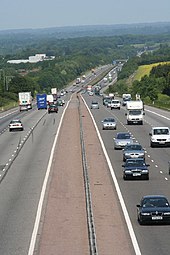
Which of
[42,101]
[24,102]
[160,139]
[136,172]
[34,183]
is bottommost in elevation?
[24,102]

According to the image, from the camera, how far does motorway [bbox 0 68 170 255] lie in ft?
109

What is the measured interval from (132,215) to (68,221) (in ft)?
10.7

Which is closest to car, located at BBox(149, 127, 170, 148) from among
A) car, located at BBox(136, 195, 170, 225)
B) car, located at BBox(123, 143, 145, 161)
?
car, located at BBox(123, 143, 145, 161)

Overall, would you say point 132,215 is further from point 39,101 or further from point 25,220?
point 39,101

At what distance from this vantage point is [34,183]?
51062 mm

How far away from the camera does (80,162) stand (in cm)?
6175

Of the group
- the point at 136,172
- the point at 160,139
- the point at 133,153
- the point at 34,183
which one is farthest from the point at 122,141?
the point at 34,183

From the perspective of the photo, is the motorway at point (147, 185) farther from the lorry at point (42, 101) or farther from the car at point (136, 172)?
the lorry at point (42, 101)

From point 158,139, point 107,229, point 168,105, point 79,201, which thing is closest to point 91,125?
point 158,139

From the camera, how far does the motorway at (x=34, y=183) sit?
1310 inches

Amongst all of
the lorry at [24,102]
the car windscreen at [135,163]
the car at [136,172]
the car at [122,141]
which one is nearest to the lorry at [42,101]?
the lorry at [24,102]

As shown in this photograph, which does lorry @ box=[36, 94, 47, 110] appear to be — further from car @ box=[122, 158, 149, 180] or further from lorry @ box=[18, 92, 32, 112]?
car @ box=[122, 158, 149, 180]

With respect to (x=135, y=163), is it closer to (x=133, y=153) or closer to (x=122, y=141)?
(x=133, y=153)

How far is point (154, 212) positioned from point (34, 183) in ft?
56.3
